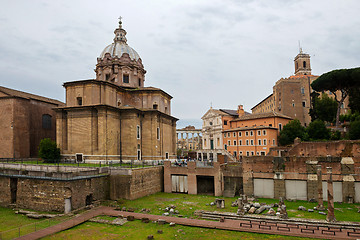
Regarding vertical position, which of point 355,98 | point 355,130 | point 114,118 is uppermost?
point 355,98

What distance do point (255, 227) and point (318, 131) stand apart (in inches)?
1186

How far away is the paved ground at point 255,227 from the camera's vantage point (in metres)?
15.2

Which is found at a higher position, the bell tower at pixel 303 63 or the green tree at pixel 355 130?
the bell tower at pixel 303 63

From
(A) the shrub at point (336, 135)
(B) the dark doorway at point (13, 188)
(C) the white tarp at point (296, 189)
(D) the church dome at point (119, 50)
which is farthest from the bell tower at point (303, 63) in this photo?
(B) the dark doorway at point (13, 188)

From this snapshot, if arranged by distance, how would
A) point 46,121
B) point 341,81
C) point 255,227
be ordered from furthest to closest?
point 46,121
point 341,81
point 255,227

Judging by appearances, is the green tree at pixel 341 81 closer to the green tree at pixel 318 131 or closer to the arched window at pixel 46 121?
the green tree at pixel 318 131

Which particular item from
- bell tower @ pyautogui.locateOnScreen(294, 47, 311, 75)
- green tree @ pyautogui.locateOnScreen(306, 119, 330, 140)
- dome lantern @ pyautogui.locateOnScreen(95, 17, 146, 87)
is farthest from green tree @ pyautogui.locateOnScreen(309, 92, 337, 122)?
dome lantern @ pyautogui.locateOnScreen(95, 17, 146, 87)

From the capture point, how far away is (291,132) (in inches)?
1737

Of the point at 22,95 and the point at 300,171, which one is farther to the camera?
the point at 22,95

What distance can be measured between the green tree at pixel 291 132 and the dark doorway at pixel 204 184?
2133 centimetres

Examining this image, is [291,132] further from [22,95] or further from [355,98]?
[22,95]

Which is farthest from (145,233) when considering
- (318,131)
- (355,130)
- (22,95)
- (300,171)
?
(318,131)

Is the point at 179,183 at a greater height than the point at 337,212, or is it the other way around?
the point at 179,183

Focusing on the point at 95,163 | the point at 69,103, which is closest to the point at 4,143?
the point at 69,103
